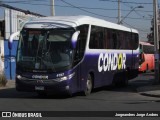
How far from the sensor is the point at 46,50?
19.1m

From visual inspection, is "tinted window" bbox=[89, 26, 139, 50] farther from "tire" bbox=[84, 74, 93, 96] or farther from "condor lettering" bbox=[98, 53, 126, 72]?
"tire" bbox=[84, 74, 93, 96]

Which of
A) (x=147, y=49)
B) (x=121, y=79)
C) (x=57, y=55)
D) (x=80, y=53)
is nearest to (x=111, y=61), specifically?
(x=121, y=79)

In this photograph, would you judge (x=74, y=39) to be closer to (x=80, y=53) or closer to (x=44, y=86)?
(x=80, y=53)

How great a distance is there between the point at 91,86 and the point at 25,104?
5.02 meters

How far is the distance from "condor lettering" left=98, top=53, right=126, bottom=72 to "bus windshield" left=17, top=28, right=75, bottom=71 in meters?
3.34

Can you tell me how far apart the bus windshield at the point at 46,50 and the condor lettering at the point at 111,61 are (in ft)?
10.9

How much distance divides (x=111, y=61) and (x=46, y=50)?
5.50 m

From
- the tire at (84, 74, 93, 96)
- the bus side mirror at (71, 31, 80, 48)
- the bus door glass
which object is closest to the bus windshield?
the bus door glass

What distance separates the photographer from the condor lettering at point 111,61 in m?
22.2

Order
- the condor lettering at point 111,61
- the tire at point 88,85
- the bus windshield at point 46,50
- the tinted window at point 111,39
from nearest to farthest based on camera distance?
the bus windshield at point 46,50
the tire at point 88,85
the tinted window at point 111,39
the condor lettering at point 111,61

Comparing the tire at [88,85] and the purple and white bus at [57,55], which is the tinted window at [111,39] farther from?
the tire at [88,85]

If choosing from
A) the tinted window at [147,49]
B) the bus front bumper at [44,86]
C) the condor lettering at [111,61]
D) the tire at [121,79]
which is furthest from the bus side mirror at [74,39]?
the tinted window at [147,49]

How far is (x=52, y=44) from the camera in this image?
749 inches

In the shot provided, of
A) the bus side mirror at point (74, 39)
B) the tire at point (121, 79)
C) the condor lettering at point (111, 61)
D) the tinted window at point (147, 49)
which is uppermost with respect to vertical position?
the bus side mirror at point (74, 39)
